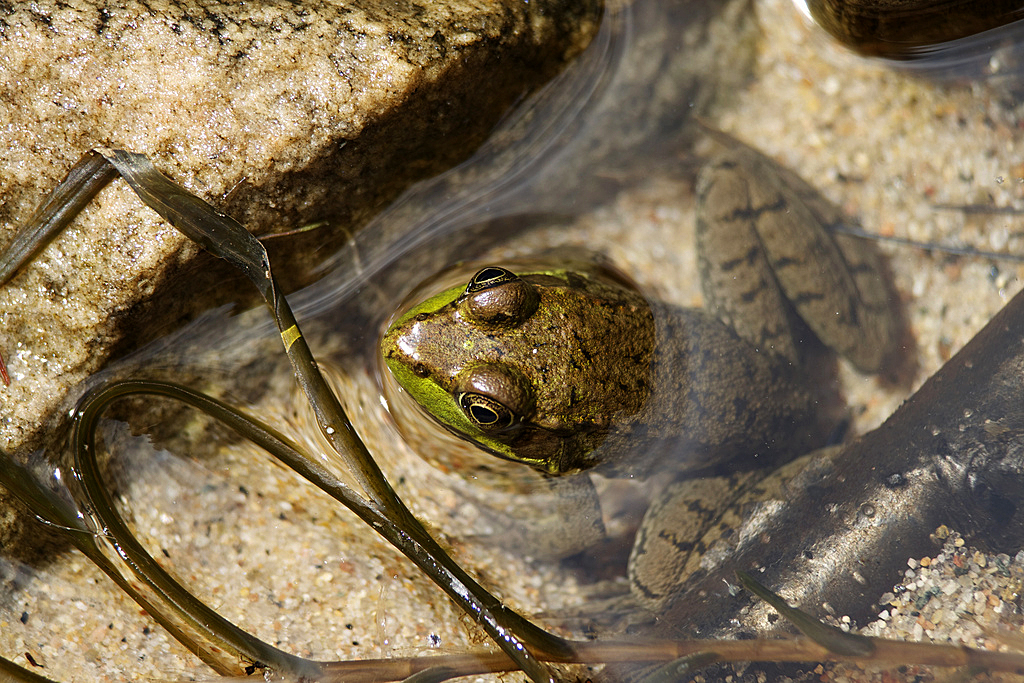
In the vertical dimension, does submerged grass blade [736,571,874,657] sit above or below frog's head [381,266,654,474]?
below

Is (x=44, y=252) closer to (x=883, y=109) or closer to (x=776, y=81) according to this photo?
(x=776, y=81)

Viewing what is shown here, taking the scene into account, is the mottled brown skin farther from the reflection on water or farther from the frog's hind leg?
the frog's hind leg

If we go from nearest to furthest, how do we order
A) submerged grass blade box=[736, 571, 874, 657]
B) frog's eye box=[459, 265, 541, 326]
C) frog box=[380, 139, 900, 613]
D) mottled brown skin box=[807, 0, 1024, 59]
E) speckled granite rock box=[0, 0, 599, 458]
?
speckled granite rock box=[0, 0, 599, 458] < frog's eye box=[459, 265, 541, 326] < frog box=[380, 139, 900, 613] < submerged grass blade box=[736, 571, 874, 657] < mottled brown skin box=[807, 0, 1024, 59]

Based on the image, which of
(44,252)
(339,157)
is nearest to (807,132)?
(339,157)

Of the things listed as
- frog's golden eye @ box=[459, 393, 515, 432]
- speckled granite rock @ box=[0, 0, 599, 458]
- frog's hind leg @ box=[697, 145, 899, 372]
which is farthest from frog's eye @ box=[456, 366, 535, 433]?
frog's hind leg @ box=[697, 145, 899, 372]

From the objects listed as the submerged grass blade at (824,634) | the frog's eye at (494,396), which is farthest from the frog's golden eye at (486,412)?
the submerged grass blade at (824,634)
